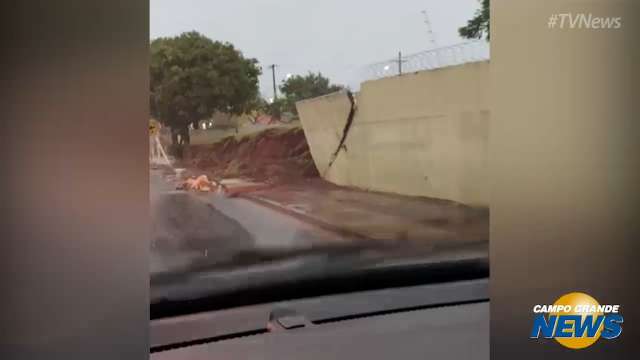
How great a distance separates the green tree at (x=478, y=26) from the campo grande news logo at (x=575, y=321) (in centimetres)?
90

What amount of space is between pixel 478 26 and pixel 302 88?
0.72 metres

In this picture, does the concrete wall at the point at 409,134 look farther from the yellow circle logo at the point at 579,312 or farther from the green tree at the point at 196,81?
the yellow circle logo at the point at 579,312

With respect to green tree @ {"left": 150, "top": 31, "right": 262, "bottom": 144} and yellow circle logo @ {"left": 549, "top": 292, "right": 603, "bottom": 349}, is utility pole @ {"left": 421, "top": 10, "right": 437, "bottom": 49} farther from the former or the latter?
yellow circle logo @ {"left": 549, "top": 292, "right": 603, "bottom": 349}

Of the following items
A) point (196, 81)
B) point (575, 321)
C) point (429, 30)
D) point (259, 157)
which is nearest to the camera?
point (575, 321)

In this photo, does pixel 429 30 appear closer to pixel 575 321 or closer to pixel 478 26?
pixel 478 26

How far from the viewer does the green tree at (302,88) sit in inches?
87.1

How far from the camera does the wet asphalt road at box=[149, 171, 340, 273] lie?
198 centimetres

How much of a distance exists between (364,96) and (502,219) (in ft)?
3.00

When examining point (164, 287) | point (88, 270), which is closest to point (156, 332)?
point (164, 287)

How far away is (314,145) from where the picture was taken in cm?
233

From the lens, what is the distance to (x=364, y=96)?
2.39 meters

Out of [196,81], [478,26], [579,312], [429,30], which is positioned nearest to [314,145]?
[196,81]

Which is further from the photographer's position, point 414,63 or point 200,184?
point 414,63

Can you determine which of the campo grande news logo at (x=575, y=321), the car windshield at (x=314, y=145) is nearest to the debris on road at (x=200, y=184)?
the car windshield at (x=314, y=145)
